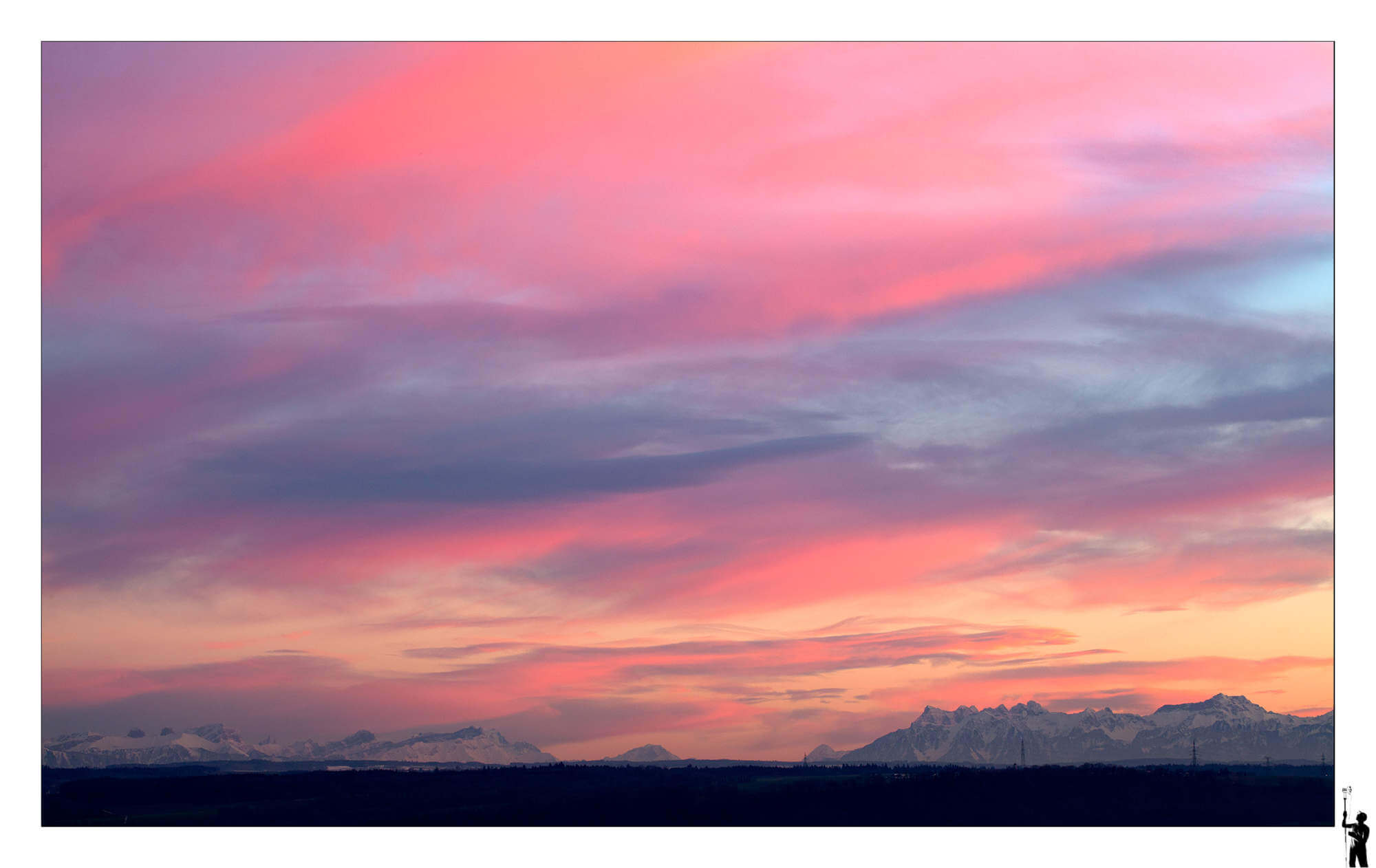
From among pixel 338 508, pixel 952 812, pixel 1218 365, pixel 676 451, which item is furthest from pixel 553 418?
pixel 1218 365

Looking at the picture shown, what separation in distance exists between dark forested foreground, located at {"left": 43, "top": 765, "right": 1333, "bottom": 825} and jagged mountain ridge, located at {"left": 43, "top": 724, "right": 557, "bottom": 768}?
0.89ft

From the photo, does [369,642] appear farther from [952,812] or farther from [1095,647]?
[1095,647]

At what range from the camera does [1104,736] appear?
30906 mm

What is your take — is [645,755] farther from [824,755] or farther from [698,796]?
[824,755]

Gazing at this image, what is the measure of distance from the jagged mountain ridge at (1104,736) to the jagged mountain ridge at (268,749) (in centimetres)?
687

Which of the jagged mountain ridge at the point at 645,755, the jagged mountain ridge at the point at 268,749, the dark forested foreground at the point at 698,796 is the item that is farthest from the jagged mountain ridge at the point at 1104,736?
the jagged mountain ridge at the point at 268,749

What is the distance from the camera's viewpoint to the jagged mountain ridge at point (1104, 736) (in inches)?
1200

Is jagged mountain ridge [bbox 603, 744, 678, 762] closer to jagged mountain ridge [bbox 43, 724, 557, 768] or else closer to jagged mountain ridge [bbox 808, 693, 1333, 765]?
jagged mountain ridge [bbox 43, 724, 557, 768]

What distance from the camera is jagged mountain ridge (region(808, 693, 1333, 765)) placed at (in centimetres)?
3047

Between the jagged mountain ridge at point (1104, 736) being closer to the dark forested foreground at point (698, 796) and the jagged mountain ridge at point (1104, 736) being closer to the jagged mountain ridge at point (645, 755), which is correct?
the dark forested foreground at point (698, 796)

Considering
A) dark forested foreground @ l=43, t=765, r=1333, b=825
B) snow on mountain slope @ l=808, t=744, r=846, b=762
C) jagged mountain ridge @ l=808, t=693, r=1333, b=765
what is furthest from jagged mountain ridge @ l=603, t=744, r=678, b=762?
jagged mountain ridge @ l=808, t=693, r=1333, b=765

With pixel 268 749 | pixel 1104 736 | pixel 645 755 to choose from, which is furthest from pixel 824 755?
pixel 268 749

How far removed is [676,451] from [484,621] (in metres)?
5.47

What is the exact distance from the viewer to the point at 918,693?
3059 cm
